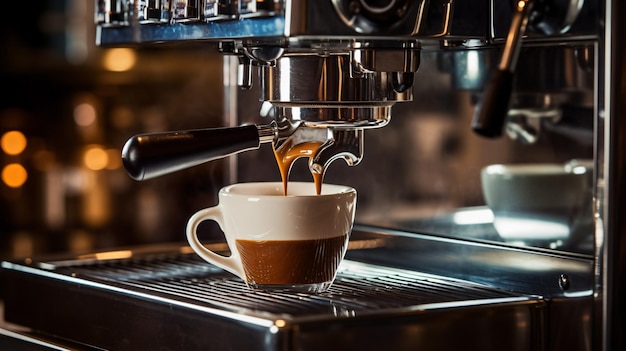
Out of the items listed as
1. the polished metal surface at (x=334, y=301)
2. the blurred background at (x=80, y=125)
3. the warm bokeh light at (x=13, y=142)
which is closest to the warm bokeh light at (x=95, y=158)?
the blurred background at (x=80, y=125)

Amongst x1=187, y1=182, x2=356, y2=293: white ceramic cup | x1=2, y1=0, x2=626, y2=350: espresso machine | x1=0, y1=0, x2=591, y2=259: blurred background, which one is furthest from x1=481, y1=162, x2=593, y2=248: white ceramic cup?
x1=0, y1=0, x2=591, y2=259: blurred background

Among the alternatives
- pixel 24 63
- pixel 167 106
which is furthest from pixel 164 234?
pixel 24 63

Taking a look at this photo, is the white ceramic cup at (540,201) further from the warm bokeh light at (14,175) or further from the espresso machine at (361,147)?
the warm bokeh light at (14,175)

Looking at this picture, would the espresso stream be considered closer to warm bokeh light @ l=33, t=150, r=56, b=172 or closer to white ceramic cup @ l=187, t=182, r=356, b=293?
white ceramic cup @ l=187, t=182, r=356, b=293

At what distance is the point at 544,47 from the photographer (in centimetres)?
74

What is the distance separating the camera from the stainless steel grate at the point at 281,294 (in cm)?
66

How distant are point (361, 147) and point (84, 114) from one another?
1.49 metres

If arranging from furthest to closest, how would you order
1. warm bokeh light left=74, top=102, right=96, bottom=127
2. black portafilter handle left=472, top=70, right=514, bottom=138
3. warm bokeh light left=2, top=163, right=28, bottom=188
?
warm bokeh light left=74, top=102, right=96, bottom=127, warm bokeh light left=2, top=163, right=28, bottom=188, black portafilter handle left=472, top=70, right=514, bottom=138

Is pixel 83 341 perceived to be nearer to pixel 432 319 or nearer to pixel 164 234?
pixel 432 319

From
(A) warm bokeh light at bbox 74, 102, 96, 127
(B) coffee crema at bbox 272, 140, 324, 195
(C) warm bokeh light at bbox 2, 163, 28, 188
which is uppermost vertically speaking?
(B) coffee crema at bbox 272, 140, 324, 195

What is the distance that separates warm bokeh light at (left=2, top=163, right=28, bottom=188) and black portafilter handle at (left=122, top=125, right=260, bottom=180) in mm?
1446

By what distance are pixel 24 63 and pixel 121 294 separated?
4.79ft

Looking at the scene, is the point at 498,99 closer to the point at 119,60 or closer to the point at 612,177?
the point at 612,177

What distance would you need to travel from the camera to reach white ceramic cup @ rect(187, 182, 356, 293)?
0.70 meters
